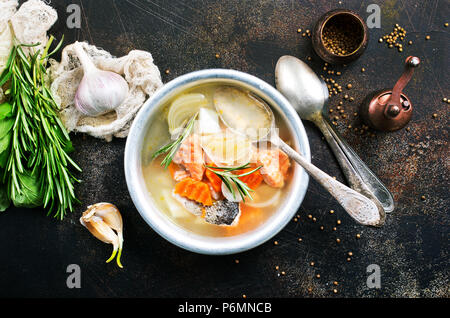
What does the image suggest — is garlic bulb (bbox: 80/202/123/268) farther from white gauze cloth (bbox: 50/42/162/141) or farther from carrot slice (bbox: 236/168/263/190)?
carrot slice (bbox: 236/168/263/190)

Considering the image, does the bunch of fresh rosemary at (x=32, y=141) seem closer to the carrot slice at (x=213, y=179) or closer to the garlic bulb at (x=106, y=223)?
the garlic bulb at (x=106, y=223)

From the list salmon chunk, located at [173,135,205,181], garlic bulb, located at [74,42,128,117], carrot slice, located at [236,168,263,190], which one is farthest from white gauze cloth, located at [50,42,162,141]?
carrot slice, located at [236,168,263,190]

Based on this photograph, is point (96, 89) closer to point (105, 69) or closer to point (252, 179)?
point (105, 69)

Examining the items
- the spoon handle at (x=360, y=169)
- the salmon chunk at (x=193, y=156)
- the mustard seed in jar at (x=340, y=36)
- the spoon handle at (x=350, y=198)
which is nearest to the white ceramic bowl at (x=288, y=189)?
the spoon handle at (x=350, y=198)

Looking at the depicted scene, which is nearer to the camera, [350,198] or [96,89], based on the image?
[350,198]

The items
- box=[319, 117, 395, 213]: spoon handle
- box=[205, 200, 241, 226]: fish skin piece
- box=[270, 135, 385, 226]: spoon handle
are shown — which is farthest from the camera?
box=[319, 117, 395, 213]: spoon handle

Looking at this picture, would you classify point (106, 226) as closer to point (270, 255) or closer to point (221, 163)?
point (221, 163)

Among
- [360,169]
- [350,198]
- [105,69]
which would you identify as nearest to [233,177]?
[350,198]
